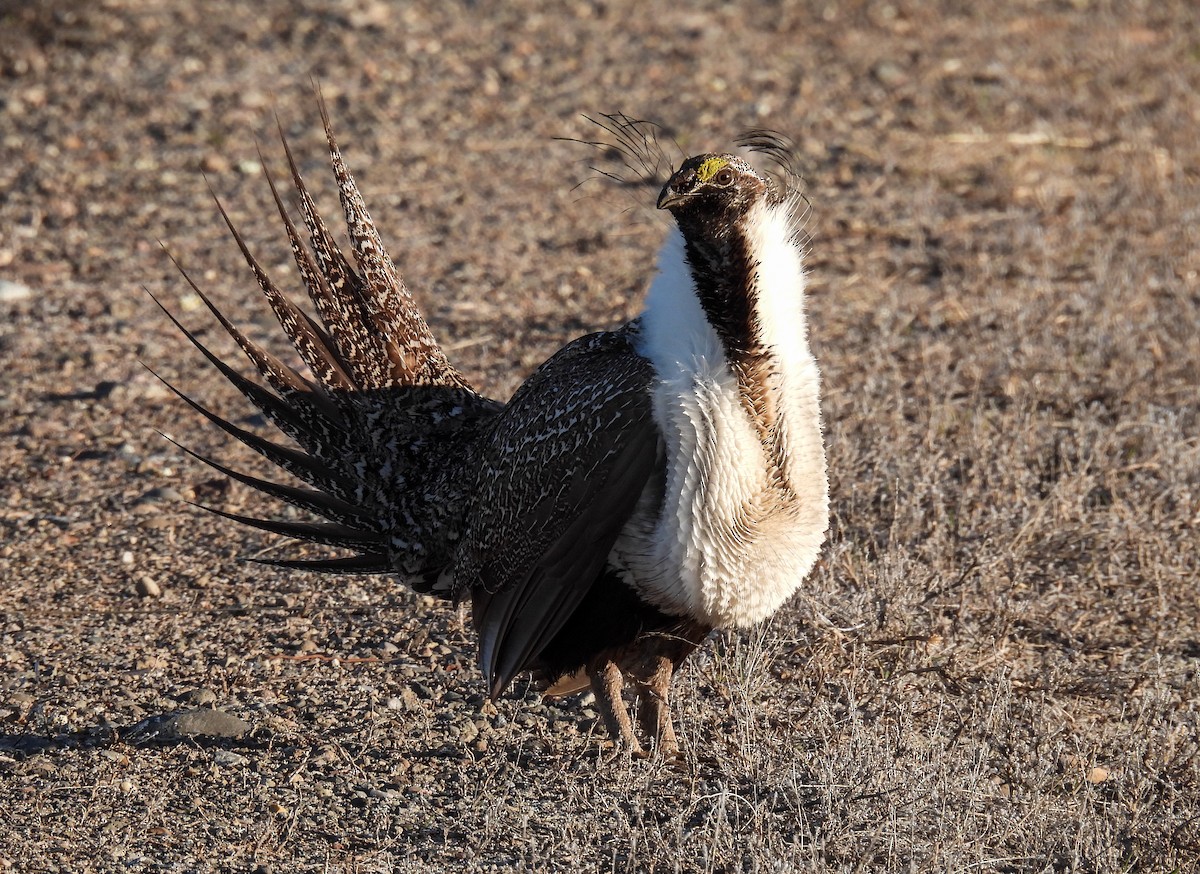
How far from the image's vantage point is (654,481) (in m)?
3.16

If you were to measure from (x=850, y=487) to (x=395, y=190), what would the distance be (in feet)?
10.8

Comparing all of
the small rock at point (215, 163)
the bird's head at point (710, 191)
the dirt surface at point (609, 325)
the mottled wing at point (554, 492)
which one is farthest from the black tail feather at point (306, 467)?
the small rock at point (215, 163)

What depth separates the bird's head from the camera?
304cm

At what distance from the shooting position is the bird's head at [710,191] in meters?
→ 3.04

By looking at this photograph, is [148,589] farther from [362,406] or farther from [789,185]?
[789,185]

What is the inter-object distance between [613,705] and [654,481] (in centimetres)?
64

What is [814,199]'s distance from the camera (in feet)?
23.3

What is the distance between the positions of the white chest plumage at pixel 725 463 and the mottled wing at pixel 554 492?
0.06 m

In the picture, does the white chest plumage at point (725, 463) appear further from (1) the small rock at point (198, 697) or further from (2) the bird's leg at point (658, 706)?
(1) the small rock at point (198, 697)

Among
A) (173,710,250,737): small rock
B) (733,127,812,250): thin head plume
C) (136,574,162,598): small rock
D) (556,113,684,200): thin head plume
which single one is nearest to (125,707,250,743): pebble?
(173,710,250,737): small rock

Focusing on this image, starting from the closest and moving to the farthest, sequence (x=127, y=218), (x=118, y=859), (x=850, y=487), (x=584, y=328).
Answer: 1. (x=118, y=859)
2. (x=850, y=487)
3. (x=584, y=328)
4. (x=127, y=218)

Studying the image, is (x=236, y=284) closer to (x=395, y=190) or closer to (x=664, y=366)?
(x=395, y=190)

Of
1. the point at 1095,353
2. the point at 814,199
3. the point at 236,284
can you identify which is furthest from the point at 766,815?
the point at 814,199

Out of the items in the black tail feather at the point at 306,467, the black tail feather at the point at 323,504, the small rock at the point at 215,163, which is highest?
the black tail feather at the point at 306,467
